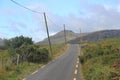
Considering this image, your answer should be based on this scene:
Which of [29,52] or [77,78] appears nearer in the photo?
[77,78]

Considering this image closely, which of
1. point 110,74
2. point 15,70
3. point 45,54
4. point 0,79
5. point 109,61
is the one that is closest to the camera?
point 110,74

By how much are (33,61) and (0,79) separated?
18355 millimetres

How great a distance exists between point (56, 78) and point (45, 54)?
66.1 feet

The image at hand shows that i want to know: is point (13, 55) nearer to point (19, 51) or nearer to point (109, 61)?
point (19, 51)

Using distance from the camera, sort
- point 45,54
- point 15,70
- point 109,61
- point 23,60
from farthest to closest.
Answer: point 45,54
point 23,60
point 15,70
point 109,61

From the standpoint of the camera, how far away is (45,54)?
4206cm

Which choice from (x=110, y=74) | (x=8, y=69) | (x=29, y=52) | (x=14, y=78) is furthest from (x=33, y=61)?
(x=110, y=74)

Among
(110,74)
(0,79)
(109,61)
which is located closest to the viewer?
(110,74)

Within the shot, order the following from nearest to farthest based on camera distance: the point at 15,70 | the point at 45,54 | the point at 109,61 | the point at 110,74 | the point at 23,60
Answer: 1. the point at 110,74
2. the point at 109,61
3. the point at 15,70
4. the point at 23,60
5. the point at 45,54

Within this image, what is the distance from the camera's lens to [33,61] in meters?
39.7

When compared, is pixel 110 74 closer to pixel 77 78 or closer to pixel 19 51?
pixel 77 78

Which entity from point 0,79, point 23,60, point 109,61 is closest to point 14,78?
point 0,79

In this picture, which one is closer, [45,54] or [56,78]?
[56,78]

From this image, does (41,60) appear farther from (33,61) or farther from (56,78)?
(56,78)
